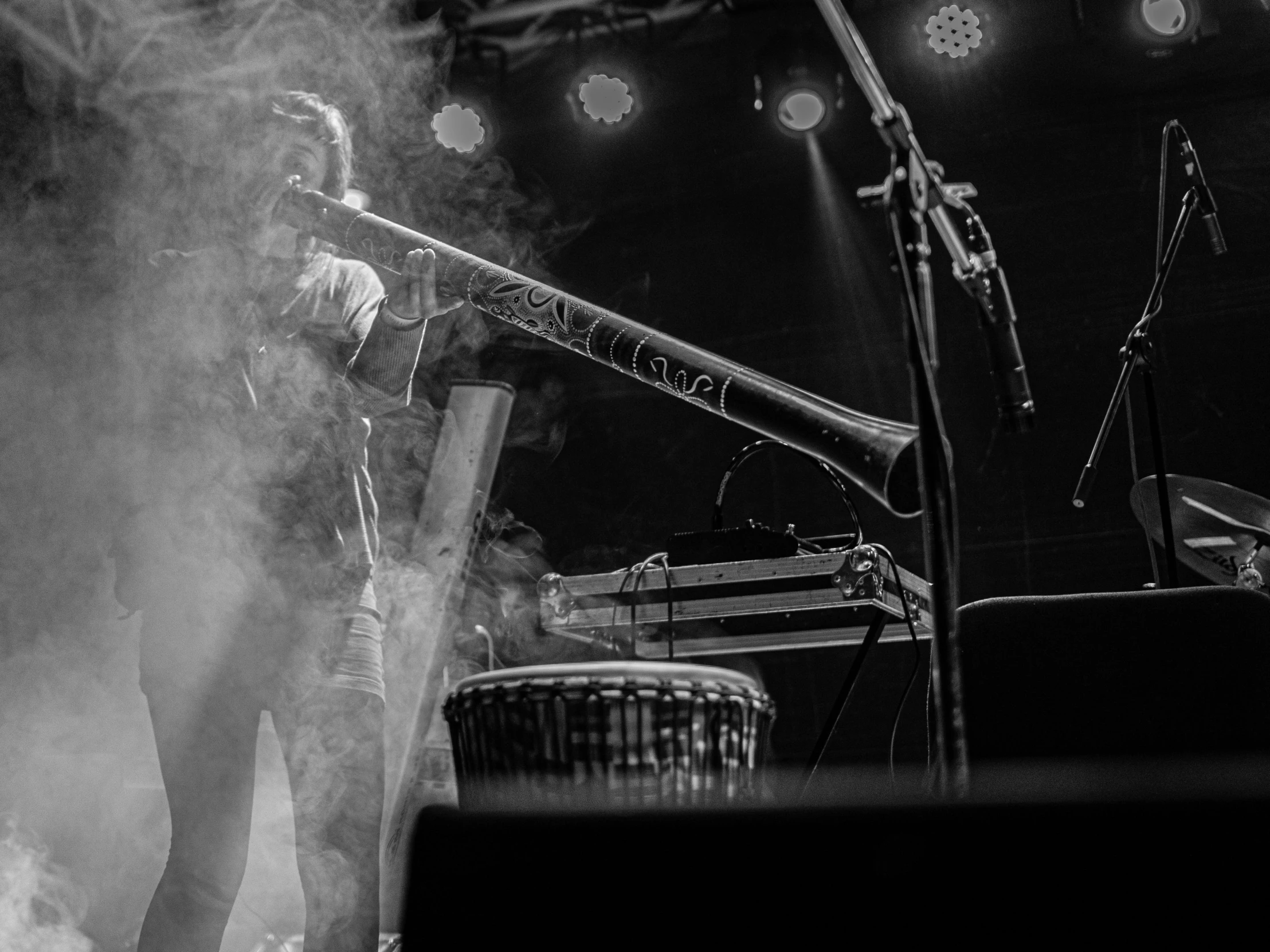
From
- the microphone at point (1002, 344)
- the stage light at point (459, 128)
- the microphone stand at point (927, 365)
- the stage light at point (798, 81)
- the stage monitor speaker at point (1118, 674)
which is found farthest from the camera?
the stage light at point (459, 128)

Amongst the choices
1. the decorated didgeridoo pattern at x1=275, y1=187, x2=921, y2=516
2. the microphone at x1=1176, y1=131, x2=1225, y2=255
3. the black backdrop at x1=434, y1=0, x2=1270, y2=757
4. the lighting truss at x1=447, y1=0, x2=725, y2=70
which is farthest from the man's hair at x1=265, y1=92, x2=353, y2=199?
the lighting truss at x1=447, y1=0, x2=725, y2=70

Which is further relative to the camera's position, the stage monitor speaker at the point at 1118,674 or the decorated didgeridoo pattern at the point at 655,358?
the stage monitor speaker at the point at 1118,674

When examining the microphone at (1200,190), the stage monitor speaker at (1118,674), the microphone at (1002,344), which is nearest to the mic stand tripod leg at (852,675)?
the stage monitor speaker at (1118,674)

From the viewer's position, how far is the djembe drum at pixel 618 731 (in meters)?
1.19

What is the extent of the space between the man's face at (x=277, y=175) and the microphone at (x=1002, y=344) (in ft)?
4.21

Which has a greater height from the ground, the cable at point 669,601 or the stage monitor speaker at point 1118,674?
the cable at point 669,601

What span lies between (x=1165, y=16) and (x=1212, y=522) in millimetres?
2439

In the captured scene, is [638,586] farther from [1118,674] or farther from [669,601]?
[1118,674]

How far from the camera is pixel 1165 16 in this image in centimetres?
452

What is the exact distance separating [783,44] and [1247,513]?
2819mm

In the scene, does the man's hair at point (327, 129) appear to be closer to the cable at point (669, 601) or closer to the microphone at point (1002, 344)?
the cable at point (669, 601)

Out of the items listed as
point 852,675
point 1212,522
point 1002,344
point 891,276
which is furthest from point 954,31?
point 1002,344

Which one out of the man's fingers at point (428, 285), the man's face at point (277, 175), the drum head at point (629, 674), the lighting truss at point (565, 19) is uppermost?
the lighting truss at point (565, 19)

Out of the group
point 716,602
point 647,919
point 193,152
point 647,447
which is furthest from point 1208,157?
point 647,919
